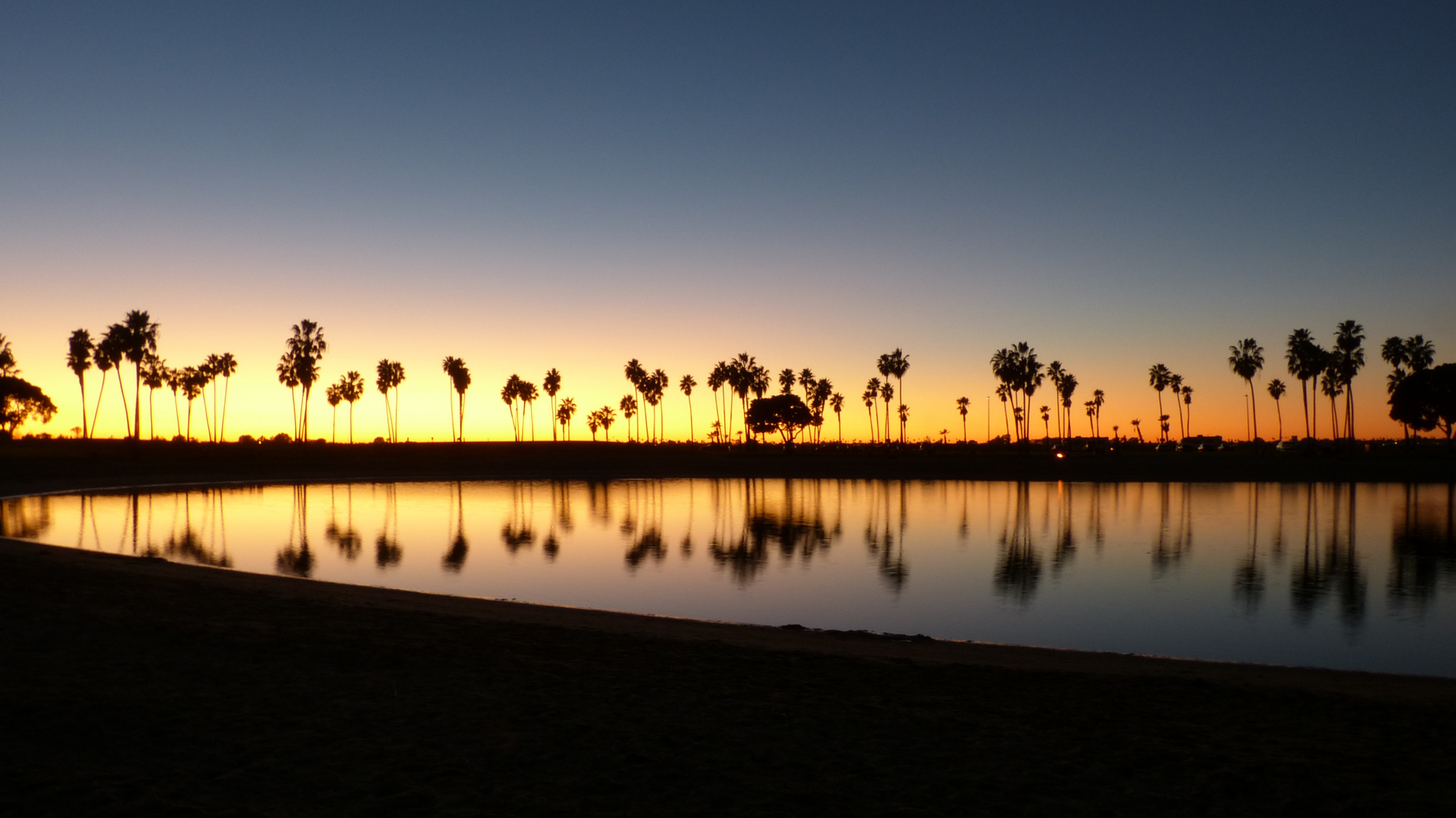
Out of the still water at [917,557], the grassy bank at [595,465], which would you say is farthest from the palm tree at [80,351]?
the still water at [917,557]

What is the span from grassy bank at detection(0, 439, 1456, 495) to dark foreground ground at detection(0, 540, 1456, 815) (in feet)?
169

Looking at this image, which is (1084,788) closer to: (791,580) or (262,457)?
(791,580)

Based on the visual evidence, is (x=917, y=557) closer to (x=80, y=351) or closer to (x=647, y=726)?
(x=647, y=726)

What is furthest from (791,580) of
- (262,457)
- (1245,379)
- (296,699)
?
(1245,379)

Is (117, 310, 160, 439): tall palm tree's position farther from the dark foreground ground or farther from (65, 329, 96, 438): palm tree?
the dark foreground ground

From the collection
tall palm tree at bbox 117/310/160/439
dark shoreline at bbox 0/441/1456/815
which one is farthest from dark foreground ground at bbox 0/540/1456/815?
tall palm tree at bbox 117/310/160/439

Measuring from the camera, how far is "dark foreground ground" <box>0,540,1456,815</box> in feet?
21.4

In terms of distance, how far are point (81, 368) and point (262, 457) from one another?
38134mm

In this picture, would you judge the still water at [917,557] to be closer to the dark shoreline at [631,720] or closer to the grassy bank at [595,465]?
the dark shoreline at [631,720]

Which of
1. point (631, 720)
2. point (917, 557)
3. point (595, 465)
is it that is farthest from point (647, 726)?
point (595, 465)

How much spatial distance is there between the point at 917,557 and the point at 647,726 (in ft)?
63.6

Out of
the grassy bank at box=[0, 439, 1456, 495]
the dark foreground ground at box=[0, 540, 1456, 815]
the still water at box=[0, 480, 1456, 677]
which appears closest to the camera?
the dark foreground ground at box=[0, 540, 1456, 815]

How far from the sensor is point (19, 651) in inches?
407

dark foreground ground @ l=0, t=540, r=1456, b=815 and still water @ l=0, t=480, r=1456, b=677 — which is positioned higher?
dark foreground ground @ l=0, t=540, r=1456, b=815
